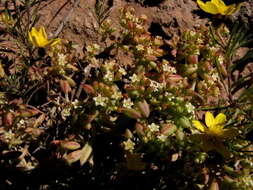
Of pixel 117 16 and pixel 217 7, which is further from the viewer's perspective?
pixel 117 16

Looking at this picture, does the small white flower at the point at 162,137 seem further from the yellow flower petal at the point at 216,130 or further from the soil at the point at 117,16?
the soil at the point at 117,16

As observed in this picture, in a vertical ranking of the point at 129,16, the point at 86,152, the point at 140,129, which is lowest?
the point at 86,152

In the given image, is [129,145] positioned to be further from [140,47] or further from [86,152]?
[140,47]

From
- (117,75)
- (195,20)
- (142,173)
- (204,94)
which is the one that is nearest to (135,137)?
(142,173)

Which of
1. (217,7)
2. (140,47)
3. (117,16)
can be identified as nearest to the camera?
(217,7)

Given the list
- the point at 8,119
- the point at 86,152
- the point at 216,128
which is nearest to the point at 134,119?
the point at 86,152

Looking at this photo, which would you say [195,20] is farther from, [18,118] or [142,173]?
[18,118]

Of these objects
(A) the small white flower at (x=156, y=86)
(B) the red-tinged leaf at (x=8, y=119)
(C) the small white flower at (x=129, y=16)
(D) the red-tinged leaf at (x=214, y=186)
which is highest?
(C) the small white flower at (x=129, y=16)

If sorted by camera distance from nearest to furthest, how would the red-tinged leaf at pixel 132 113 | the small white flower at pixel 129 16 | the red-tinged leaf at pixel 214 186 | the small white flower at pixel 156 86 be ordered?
the red-tinged leaf at pixel 132 113 < the red-tinged leaf at pixel 214 186 < the small white flower at pixel 156 86 < the small white flower at pixel 129 16

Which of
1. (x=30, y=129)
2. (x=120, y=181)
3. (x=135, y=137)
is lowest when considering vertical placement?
(x=120, y=181)

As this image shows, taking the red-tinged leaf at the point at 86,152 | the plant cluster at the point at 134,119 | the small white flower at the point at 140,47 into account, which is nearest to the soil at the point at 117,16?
the plant cluster at the point at 134,119

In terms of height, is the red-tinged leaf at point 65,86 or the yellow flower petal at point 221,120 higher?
the red-tinged leaf at point 65,86
